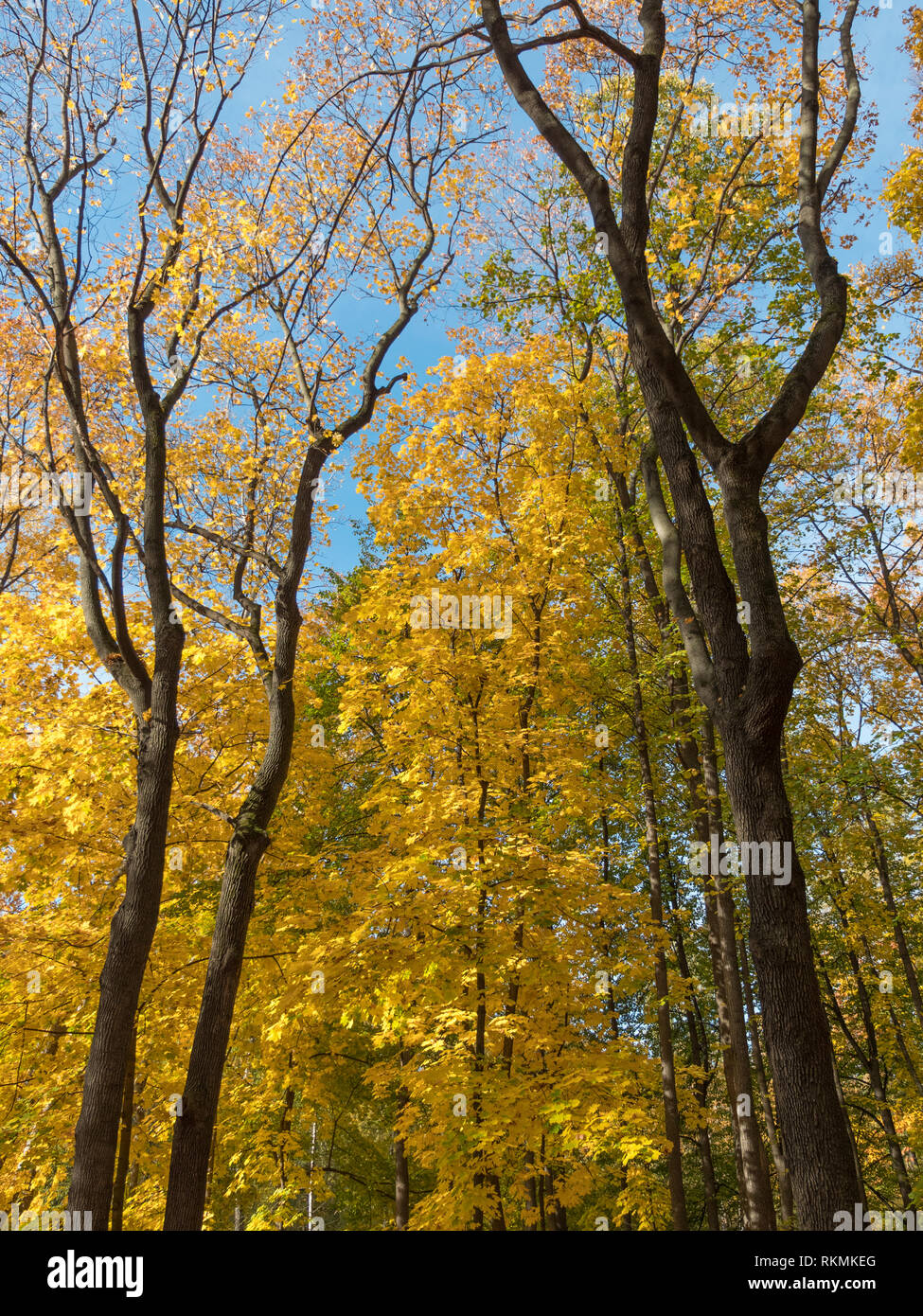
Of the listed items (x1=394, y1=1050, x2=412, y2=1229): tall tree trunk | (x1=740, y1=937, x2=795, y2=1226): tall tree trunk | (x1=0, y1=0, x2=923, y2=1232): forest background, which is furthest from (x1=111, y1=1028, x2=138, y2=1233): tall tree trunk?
(x1=740, y1=937, x2=795, y2=1226): tall tree trunk

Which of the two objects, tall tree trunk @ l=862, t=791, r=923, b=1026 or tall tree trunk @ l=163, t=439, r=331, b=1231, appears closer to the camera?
tall tree trunk @ l=163, t=439, r=331, b=1231

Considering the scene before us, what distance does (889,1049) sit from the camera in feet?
57.9

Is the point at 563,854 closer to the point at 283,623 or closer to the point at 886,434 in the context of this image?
the point at 283,623

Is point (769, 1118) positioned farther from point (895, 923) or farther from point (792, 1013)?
point (792, 1013)

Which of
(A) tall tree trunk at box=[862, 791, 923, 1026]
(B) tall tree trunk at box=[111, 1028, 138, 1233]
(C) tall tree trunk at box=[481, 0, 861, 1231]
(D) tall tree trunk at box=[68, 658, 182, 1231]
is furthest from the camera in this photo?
(A) tall tree trunk at box=[862, 791, 923, 1026]

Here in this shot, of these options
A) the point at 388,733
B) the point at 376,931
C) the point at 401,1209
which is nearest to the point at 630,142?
the point at 388,733

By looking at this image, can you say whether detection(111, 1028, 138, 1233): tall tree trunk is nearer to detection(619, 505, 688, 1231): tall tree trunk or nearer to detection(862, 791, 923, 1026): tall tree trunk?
detection(619, 505, 688, 1231): tall tree trunk

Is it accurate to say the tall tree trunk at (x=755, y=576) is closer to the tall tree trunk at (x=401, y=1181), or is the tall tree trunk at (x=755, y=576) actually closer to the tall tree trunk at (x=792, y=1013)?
the tall tree trunk at (x=792, y=1013)

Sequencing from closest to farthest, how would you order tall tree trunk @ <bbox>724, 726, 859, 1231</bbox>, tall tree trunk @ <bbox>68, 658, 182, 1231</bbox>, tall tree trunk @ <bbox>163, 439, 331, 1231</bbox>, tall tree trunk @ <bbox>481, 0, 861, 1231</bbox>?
tall tree trunk @ <bbox>724, 726, 859, 1231</bbox>, tall tree trunk @ <bbox>481, 0, 861, 1231</bbox>, tall tree trunk @ <bbox>68, 658, 182, 1231</bbox>, tall tree trunk @ <bbox>163, 439, 331, 1231</bbox>

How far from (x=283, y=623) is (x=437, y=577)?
2.15 meters

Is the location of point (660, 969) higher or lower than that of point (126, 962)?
lower

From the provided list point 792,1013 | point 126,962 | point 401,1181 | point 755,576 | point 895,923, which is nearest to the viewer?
point 792,1013

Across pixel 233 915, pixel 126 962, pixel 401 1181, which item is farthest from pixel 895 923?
pixel 126 962

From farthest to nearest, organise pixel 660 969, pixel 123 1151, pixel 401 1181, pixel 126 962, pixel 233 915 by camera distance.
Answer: pixel 401 1181 < pixel 660 969 < pixel 123 1151 < pixel 233 915 < pixel 126 962
